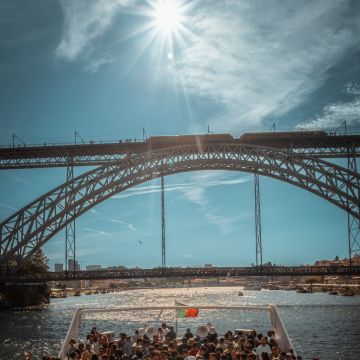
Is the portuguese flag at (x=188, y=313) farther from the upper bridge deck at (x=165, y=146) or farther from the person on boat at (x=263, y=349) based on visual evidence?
the upper bridge deck at (x=165, y=146)

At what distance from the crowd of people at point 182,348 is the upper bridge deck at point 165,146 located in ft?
135

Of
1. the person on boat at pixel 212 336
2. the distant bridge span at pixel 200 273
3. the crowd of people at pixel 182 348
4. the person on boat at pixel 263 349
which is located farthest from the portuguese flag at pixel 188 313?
the distant bridge span at pixel 200 273

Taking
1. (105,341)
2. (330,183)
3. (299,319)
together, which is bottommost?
(299,319)

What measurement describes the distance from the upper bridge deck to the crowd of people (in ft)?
135


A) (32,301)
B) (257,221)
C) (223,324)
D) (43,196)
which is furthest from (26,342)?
(32,301)

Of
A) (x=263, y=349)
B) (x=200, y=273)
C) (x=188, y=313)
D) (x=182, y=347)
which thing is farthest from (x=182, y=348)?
(x=200, y=273)

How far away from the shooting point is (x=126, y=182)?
56.7 metres

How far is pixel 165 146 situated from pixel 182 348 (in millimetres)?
44104

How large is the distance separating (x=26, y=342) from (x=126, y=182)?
80.7ft

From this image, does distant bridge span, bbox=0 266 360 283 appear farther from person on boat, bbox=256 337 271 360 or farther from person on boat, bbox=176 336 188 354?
person on boat, bbox=256 337 271 360

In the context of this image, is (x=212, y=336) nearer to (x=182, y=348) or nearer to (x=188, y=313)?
(x=188, y=313)

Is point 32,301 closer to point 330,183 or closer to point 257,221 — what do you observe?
point 257,221

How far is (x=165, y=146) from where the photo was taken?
57.5m

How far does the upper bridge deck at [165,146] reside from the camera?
55.3m
